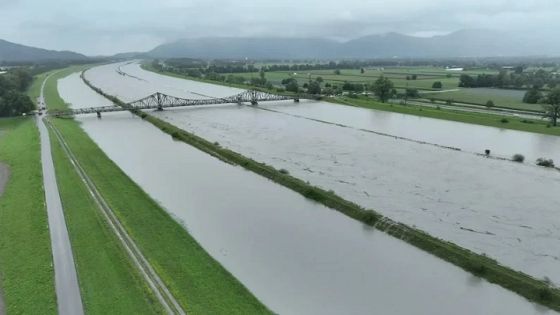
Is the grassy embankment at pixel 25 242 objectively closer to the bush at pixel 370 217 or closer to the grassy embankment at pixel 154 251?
the grassy embankment at pixel 154 251

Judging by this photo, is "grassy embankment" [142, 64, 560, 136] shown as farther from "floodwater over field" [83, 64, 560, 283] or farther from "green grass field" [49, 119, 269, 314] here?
"green grass field" [49, 119, 269, 314]

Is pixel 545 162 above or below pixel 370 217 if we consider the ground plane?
above

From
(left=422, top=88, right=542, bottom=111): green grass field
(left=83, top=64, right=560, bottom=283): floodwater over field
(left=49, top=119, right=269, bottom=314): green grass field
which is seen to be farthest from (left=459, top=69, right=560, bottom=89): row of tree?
(left=49, top=119, right=269, bottom=314): green grass field

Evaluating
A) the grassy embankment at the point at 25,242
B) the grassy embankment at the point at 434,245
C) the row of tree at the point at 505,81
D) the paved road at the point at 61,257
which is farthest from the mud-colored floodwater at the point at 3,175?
the row of tree at the point at 505,81

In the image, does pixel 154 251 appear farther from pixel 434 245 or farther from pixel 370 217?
pixel 434 245

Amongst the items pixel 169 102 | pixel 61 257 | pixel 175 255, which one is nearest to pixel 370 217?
pixel 175 255
